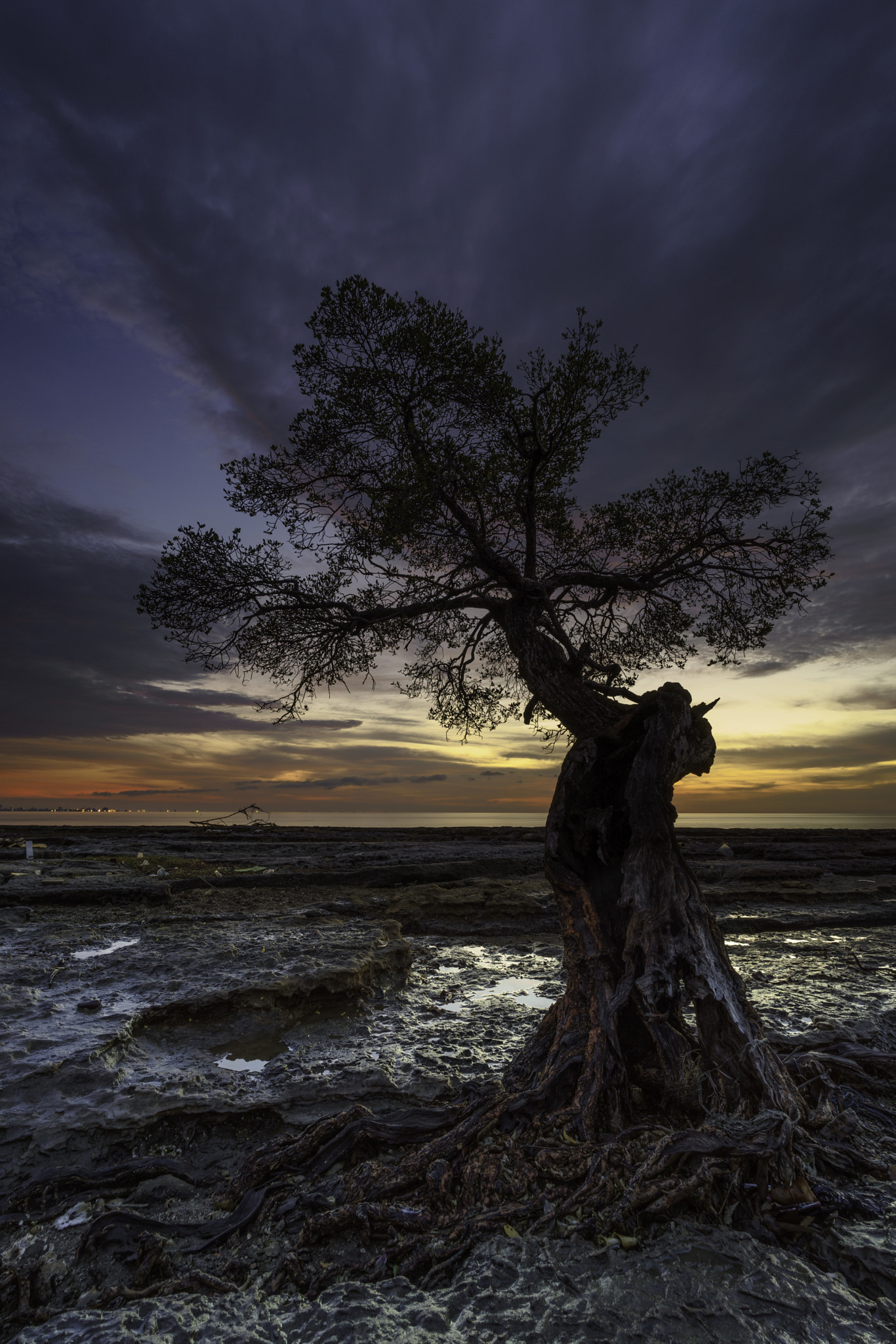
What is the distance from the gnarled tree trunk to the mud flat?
2.17 feet

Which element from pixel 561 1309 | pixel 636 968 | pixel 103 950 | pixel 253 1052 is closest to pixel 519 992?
pixel 636 968

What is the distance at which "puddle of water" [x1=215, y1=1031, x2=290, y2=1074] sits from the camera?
15.6ft

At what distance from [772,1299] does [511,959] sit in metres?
5.81

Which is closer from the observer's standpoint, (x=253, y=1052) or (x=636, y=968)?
(x=636, y=968)

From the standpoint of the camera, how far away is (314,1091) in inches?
171

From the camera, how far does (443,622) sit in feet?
35.4

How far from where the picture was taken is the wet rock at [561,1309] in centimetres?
232

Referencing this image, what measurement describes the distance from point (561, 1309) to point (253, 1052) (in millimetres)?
3432

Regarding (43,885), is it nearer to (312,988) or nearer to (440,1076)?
(312,988)

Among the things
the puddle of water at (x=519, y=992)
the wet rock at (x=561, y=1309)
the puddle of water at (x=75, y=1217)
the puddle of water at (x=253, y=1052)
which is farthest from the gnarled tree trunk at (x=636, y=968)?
the puddle of water at (x=75, y=1217)

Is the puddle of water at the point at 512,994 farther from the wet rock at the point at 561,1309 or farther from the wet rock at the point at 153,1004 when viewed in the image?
the wet rock at the point at 561,1309

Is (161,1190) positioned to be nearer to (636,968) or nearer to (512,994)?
(636,968)

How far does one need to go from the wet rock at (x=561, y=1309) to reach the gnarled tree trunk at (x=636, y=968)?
1.00m

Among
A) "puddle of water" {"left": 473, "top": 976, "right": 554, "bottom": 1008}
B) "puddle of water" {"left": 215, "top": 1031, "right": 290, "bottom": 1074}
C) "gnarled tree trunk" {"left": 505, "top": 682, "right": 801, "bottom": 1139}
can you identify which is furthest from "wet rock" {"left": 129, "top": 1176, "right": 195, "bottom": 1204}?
"puddle of water" {"left": 473, "top": 976, "right": 554, "bottom": 1008}
